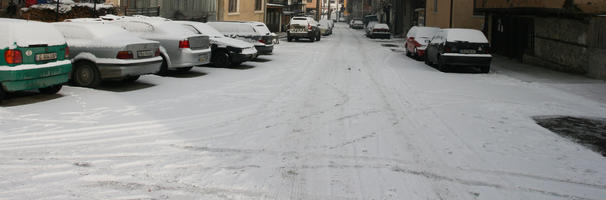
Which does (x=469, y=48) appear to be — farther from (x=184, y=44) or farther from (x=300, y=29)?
(x=300, y=29)

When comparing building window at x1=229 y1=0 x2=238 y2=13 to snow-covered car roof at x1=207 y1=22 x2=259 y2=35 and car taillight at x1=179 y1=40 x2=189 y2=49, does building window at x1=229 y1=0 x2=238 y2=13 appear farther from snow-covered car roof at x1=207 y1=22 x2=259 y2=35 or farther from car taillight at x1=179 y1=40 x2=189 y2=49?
car taillight at x1=179 y1=40 x2=189 y2=49

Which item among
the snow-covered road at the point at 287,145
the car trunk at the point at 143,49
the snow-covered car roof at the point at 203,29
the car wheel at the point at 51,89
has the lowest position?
the snow-covered road at the point at 287,145

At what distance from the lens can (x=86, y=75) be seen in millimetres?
11578

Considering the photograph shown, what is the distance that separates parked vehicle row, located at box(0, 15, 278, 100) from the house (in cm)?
1036

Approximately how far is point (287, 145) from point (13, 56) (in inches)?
193

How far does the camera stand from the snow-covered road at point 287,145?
17.2ft

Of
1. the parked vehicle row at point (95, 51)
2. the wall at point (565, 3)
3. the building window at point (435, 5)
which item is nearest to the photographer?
Result: the parked vehicle row at point (95, 51)

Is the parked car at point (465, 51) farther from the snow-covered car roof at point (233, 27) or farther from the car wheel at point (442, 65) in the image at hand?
the snow-covered car roof at point (233, 27)

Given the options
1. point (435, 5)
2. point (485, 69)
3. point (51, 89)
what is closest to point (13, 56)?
point (51, 89)

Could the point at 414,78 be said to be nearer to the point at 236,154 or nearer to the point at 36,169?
the point at 236,154

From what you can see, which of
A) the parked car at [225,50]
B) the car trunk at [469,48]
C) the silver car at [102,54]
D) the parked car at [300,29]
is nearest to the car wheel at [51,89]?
the silver car at [102,54]

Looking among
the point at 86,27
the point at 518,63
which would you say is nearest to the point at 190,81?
the point at 86,27

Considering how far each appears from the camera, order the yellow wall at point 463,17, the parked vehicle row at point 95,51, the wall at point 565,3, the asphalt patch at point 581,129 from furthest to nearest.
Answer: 1. the yellow wall at point 463,17
2. the wall at point 565,3
3. the parked vehicle row at point 95,51
4. the asphalt patch at point 581,129

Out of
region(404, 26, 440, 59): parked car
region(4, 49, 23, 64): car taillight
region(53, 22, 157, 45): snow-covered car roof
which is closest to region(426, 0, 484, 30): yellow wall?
region(404, 26, 440, 59): parked car
